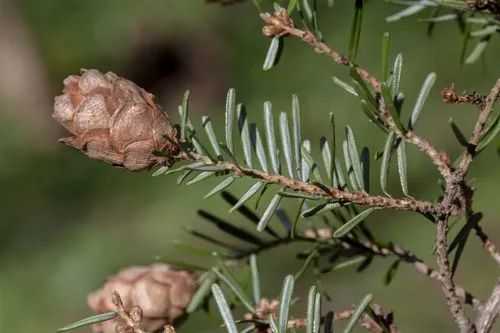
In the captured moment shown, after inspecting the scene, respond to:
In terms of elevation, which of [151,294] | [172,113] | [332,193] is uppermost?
[332,193]

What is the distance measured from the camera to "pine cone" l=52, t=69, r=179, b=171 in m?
0.55

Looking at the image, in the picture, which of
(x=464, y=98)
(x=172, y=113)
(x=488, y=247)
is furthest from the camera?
(x=172, y=113)

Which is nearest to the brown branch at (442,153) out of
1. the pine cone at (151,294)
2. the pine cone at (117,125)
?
the pine cone at (117,125)

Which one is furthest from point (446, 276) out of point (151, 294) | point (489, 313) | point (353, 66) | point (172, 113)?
point (172, 113)

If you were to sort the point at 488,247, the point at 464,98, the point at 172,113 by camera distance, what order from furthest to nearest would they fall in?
the point at 172,113 < the point at 488,247 < the point at 464,98

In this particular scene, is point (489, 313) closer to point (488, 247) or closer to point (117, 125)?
point (488, 247)

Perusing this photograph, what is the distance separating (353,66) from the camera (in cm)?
53

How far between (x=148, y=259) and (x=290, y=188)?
199 centimetres

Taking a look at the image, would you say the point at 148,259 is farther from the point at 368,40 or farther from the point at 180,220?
the point at 368,40

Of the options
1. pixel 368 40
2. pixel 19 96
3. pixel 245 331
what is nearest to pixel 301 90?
pixel 368 40

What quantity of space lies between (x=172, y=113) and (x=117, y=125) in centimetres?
243

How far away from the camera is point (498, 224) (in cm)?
232

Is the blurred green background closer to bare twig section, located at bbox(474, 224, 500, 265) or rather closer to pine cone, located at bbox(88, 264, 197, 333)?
pine cone, located at bbox(88, 264, 197, 333)

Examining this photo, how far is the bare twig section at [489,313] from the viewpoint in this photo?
1.93ft
